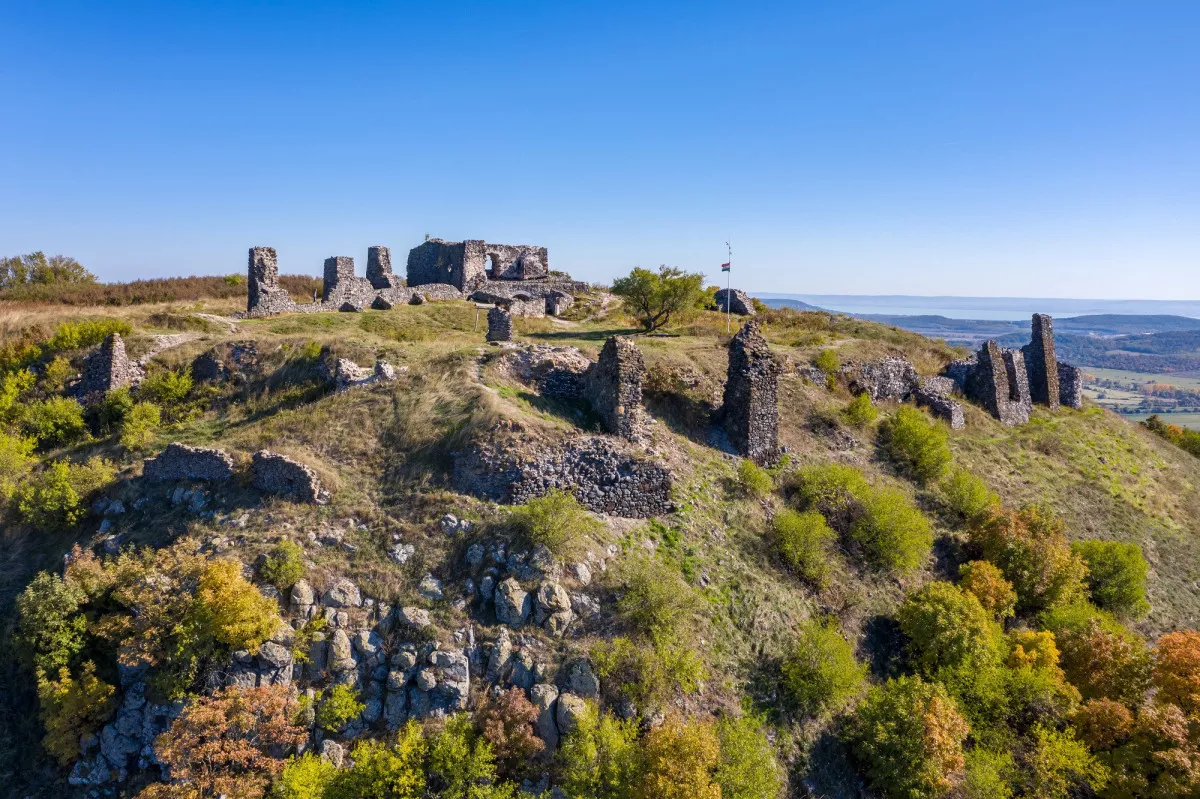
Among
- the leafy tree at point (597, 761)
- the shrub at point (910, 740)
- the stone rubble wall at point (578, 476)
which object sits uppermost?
the stone rubble wall at point (578, 476)

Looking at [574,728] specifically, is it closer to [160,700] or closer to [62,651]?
[160,700]

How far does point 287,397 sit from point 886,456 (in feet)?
78.5

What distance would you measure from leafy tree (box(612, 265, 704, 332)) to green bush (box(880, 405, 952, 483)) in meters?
13.2

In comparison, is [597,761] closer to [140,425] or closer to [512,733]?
[512,733]

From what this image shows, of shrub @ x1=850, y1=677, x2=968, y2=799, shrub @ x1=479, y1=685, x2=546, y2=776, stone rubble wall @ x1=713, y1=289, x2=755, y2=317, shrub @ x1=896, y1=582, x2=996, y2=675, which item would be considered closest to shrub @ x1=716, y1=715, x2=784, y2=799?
shrub @ x1=850, y1=677, x2=968, y2=799

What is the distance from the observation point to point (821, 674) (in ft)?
47.8

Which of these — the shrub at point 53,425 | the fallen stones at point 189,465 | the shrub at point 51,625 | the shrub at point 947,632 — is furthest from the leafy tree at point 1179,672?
the shrub at point 53,425

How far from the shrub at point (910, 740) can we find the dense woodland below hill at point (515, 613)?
2.8 inches

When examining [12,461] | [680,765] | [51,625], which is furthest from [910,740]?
[12,461]

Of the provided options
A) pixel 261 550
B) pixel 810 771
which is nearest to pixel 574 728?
pixel 810 771

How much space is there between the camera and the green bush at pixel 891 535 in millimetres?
19469

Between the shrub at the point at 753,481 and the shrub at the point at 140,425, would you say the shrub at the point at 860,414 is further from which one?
the shrub at the point at 140,425

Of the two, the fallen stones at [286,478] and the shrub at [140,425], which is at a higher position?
the shrub at [140,425]

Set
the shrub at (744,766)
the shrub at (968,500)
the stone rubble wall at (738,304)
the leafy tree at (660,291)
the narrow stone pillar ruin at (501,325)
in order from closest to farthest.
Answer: the shrub at (744,766) → the shrub at (968,500) → the narrow stone pillar ruin at (501,325) → the leafy tree at (660,291) → the stone rubble wall at (738,304)
